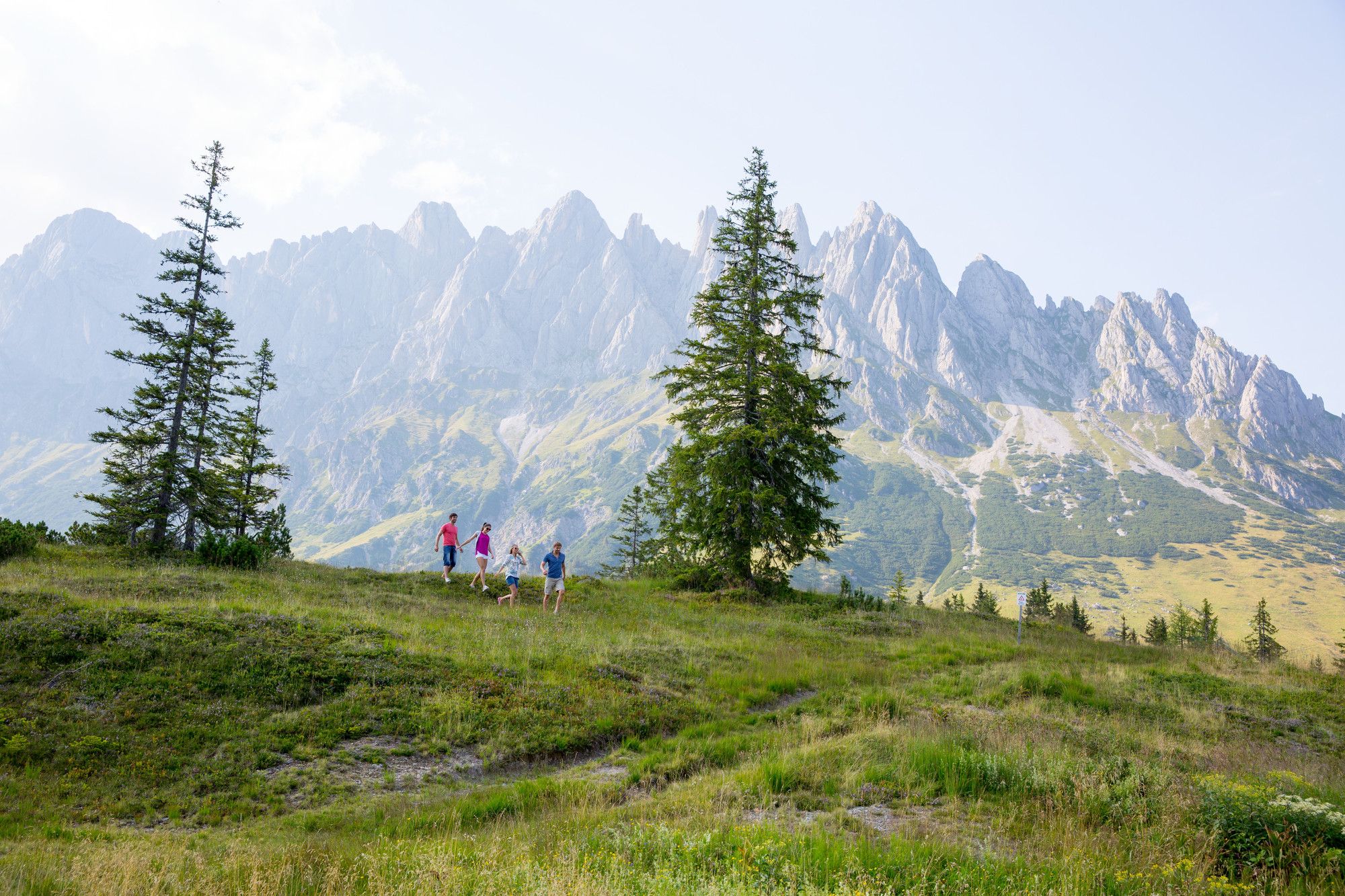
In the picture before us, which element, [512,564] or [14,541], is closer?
[14,541]

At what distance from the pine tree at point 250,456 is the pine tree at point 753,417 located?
24613mm

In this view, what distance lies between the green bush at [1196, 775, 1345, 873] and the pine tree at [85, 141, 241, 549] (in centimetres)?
2944

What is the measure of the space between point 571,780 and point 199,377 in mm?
29392

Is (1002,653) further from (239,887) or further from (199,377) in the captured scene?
(199,377)

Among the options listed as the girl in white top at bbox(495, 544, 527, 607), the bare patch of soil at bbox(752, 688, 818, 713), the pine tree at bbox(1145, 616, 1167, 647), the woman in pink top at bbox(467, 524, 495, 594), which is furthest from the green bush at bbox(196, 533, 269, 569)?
the pine tree at bbox(1145, 616, 1167, 647)

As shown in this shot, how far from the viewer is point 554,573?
69.5 ft

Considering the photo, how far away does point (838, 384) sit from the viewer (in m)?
26.5

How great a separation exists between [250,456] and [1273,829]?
45.8 m

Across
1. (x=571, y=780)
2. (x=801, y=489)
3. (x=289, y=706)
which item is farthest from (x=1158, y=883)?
(x=801, y=489)

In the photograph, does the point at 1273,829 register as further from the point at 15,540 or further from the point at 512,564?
the point at 15,540

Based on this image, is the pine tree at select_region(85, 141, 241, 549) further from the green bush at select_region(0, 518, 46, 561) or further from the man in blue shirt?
the man in blue shirt

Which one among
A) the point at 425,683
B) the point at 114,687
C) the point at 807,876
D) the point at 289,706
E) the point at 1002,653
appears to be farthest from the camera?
the point at 1002,653

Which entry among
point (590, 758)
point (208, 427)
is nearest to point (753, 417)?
point (590, 758)

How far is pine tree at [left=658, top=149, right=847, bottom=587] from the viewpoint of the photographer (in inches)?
1016
